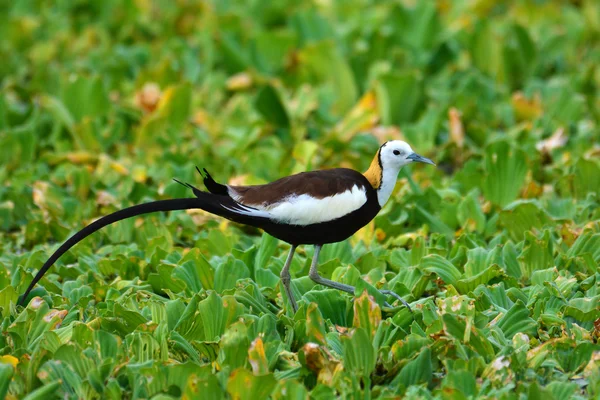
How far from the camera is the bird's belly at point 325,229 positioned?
13.8ft

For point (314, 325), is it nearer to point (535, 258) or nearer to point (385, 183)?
point (385, 183)

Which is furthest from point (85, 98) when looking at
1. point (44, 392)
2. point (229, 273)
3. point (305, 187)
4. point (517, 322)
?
point (517, 322)

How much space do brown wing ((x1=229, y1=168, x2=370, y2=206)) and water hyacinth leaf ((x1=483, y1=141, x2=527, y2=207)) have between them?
175 centimetres

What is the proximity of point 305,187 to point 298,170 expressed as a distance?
1.92 metres

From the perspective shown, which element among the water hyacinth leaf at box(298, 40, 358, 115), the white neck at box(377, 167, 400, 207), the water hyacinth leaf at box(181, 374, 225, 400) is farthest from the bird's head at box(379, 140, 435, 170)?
the water hyacinth leaf at box(298, 40, 358, 115)

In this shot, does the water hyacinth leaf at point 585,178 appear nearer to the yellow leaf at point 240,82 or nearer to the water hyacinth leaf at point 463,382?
the water hyacinth leaf at point 463,382

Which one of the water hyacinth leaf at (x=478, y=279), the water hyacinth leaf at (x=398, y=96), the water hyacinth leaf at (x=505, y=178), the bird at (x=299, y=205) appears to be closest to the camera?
the bird at (x=299, y=205)

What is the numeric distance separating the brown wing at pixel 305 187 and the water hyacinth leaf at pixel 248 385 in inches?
35.5

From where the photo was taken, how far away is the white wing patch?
416 cm

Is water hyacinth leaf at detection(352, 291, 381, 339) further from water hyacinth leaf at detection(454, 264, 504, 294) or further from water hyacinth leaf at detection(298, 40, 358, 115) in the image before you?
water hyacinth leaf at detection(298, 40, 358, 115)

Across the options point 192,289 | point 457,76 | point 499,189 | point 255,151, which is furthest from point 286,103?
point 192,289

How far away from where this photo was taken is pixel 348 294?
4.56 metres

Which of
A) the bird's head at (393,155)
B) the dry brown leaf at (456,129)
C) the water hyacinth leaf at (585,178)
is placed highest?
the dry brown leaf at (456,129)

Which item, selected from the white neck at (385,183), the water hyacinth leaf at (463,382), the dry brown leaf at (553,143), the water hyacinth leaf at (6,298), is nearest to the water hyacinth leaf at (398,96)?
the dry brown leaf at (553,143)
